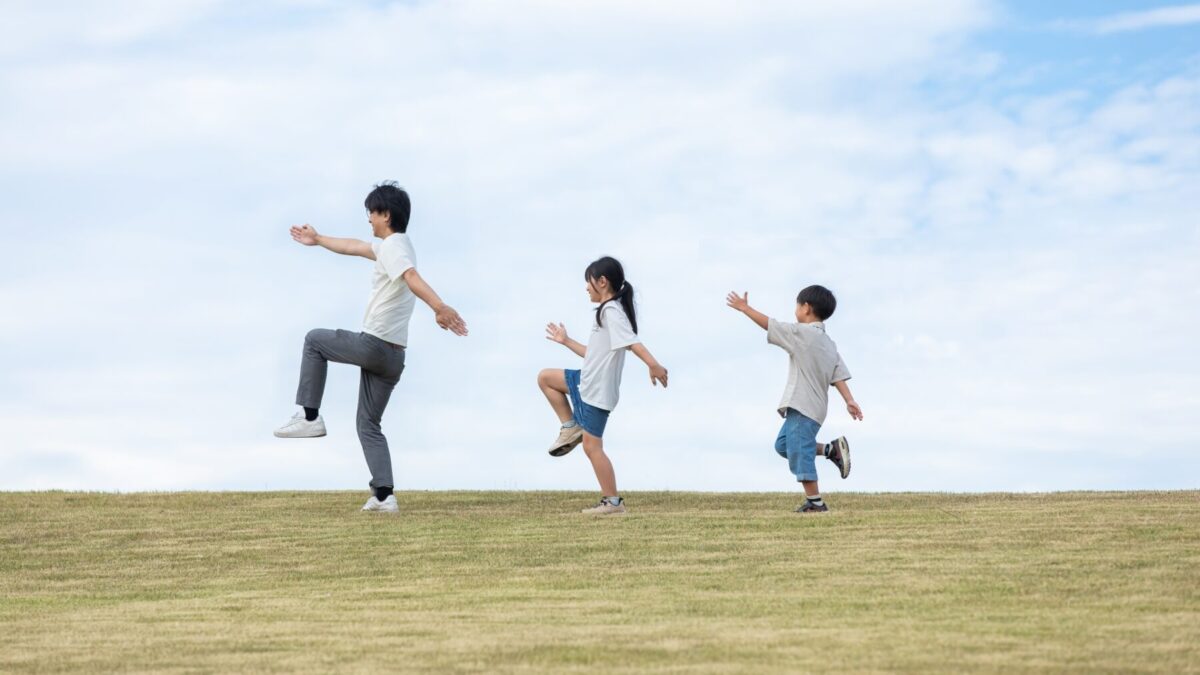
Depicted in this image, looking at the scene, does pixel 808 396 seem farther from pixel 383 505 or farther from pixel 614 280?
pixel 383 505

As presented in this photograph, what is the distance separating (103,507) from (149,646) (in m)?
6.36

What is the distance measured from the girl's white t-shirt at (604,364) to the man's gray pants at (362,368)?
4.97 feet

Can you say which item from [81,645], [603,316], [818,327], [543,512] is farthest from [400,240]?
[81,645]

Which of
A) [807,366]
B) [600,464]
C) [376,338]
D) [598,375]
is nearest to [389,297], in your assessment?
[376,338]

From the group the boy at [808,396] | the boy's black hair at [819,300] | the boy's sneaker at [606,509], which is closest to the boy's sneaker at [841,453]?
the boy at [808,396]

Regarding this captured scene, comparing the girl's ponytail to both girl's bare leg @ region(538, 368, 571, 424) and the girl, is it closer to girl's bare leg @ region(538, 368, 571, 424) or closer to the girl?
the girl

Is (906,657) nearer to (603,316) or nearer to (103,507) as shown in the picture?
(603,316)

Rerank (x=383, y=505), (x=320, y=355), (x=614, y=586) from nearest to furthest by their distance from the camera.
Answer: (x=614, y=586) → (x=320, y=355) → (x=383, y=505)

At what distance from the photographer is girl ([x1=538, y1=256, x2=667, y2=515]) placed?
1030 centimetres

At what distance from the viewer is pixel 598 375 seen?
10344 mm

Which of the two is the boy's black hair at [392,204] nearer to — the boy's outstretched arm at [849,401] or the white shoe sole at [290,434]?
the white shoe sole at [290,434]

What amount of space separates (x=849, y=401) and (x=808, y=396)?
30cm

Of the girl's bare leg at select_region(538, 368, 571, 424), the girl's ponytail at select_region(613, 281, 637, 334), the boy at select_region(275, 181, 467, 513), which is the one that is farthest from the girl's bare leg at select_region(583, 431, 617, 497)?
the boy at select_region(275, 181, 467, 513)

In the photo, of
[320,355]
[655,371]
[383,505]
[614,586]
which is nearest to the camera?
[614,586]
